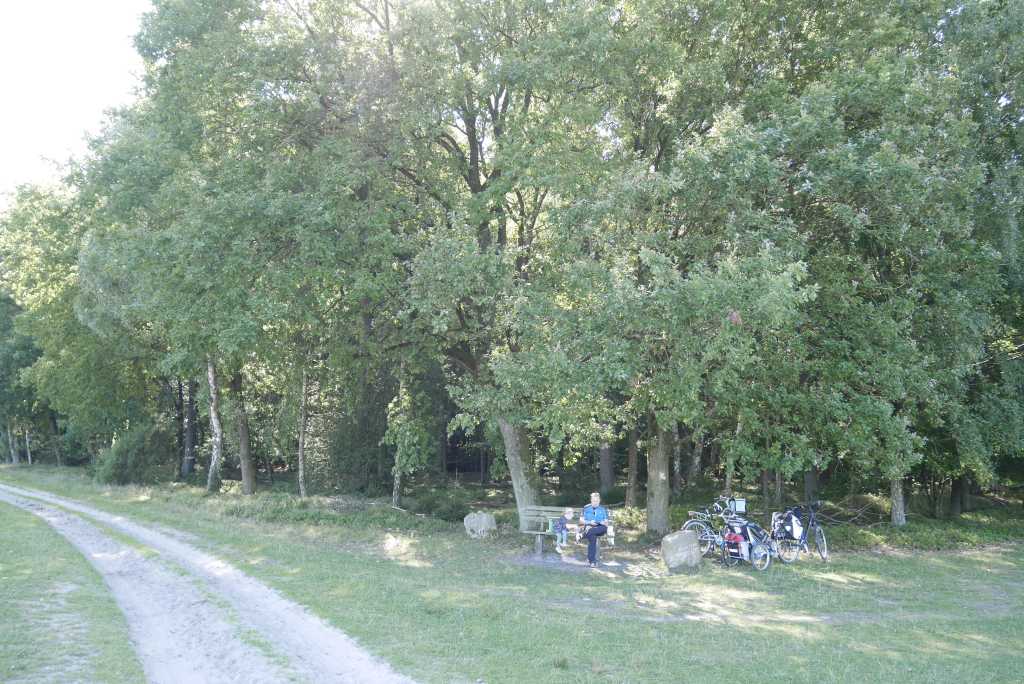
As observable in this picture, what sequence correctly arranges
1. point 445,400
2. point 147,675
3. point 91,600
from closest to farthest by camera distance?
1. point 147,675
2. point 91,600
3. point 445,400

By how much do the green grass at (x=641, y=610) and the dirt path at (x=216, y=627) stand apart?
1.15ft

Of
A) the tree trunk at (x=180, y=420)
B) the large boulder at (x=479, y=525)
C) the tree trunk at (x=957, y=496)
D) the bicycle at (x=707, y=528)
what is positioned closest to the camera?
the bicycle at (x=707, y=528)

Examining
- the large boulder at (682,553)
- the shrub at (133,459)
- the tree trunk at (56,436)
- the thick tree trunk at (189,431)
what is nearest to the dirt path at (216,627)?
the large boulder at (682,553)

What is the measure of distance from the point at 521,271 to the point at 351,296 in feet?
12.3

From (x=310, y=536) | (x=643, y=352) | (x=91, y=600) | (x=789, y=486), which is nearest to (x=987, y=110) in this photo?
(x=643, y=352)

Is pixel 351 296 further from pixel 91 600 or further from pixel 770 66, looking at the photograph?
pixel 770 66

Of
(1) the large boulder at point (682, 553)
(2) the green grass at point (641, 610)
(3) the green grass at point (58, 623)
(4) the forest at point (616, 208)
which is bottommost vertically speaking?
(3) the green grass at point (58, 623)

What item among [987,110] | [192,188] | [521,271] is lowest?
[521,271]

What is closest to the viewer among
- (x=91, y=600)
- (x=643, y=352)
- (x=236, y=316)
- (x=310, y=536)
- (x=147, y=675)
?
(x=147, y=675)

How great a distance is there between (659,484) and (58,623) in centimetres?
1233

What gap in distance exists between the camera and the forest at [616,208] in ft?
42.8

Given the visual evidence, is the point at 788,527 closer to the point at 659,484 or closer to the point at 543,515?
the point at 659,484

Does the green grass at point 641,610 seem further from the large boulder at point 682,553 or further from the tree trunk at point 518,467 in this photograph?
the tree trunk at point 518,467

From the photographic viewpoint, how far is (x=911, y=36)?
15266 millimetres
